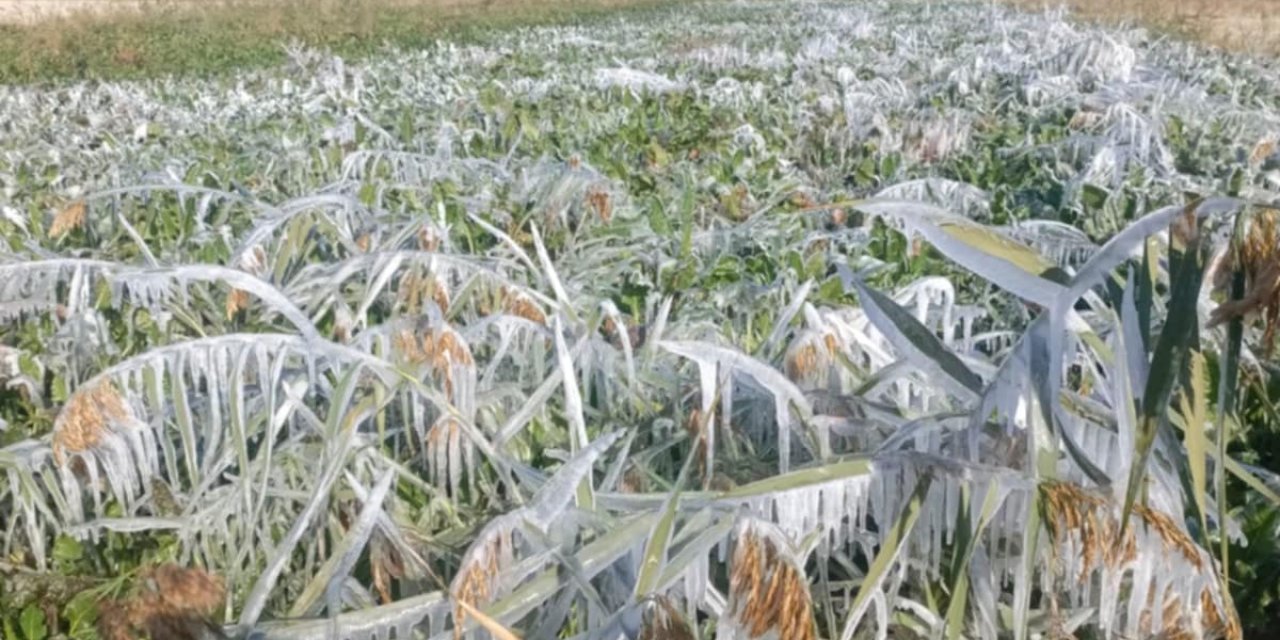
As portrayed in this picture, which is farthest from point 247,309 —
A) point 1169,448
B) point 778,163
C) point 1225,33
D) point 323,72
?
point 1225,33

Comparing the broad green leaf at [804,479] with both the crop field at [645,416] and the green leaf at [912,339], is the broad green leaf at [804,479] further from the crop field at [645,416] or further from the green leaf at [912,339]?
the green leaf at [912,339]

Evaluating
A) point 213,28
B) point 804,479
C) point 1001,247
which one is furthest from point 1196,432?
point 213,28

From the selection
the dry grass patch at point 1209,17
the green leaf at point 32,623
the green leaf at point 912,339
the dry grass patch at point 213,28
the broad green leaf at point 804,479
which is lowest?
the dry grass patch at point 1209,17

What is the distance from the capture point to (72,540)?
58.7 inches

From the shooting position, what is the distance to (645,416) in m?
1.52

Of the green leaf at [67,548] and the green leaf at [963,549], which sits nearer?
the green leaf at [963,549]

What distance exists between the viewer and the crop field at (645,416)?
3.00 ft

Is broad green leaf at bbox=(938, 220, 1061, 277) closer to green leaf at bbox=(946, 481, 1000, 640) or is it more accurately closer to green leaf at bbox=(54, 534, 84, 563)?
green leaf at bbox=(946, 481, 1000, 640)

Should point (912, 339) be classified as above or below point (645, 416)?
above

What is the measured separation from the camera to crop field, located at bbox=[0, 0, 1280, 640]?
3.00 feet

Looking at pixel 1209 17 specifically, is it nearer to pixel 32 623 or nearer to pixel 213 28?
pixel 213 28

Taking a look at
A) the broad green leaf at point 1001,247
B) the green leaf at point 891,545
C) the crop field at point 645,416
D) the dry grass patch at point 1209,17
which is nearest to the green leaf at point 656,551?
the crop field at point 645,416

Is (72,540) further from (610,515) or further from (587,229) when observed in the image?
(587,229)

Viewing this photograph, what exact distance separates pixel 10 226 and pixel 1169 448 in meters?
2.95
